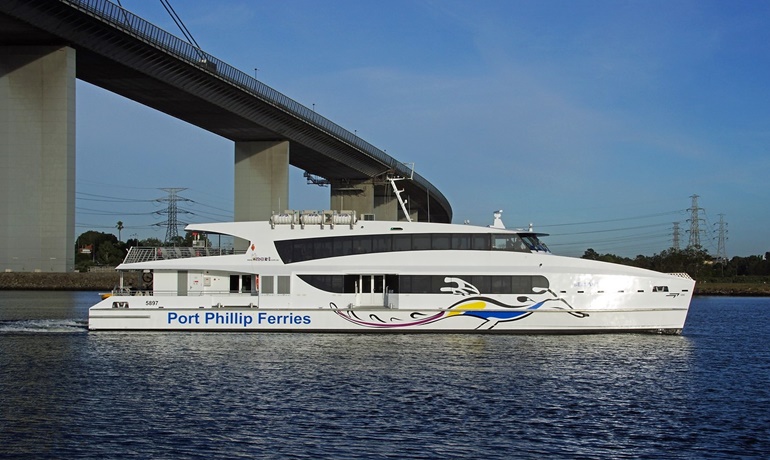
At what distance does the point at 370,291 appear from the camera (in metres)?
30.9

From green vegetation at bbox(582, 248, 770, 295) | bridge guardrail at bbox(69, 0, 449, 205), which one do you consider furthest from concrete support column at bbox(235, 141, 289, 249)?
green vegetation at bbox(582, 248, 770, 295)

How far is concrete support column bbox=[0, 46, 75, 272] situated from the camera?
5297cm

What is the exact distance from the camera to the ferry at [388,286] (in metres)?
29.8

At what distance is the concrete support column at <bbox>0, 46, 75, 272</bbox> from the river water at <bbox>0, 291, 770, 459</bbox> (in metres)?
23.6

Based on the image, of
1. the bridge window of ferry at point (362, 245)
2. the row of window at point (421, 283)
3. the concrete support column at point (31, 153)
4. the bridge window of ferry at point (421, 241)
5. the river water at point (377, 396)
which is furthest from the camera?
the concrete support column at point (31, 153)

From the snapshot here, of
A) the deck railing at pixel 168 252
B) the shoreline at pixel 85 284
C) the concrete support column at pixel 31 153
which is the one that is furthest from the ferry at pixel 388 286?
the concrete support column at pixel 31 153

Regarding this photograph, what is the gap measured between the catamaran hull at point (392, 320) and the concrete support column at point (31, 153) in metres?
26.2

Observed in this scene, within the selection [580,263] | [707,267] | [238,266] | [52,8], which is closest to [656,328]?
[580,263]

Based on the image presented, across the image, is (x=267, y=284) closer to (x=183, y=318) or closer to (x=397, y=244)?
(x=183, y=318)

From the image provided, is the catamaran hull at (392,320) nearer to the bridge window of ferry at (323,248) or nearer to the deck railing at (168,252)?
the bridge window of ferry at (323,248)

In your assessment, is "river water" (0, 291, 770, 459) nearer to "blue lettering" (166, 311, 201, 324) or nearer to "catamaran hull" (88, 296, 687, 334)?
"catamaran hull" (88, 296, 687, 334)

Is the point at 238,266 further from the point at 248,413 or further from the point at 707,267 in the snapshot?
the point at 707,267

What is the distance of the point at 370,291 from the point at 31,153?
104 ft

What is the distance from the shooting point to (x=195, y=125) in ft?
234
